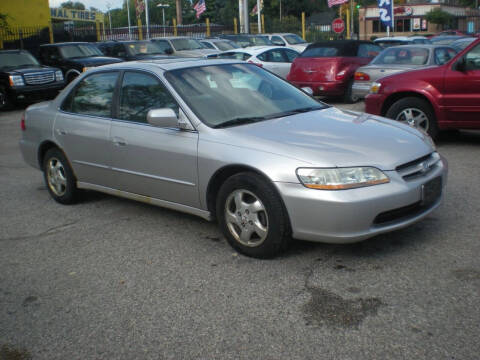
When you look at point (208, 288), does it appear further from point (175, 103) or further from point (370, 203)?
point (175, 103)

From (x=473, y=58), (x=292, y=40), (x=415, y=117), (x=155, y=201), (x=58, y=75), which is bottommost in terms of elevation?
(x=155, y=201)

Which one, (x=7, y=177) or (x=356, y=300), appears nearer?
(x=356, y=300)

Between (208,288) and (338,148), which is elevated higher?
(338,148)

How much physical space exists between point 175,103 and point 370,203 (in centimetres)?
194

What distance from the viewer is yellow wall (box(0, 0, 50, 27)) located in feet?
99.4

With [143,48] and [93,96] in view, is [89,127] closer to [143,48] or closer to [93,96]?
[93,96]

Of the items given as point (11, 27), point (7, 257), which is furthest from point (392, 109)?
point (11, 27)

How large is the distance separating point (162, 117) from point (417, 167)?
79.3 inches

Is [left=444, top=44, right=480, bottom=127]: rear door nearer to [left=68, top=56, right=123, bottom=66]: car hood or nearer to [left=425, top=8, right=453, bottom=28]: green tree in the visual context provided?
[left=68, top=56, right=123, bottom=66]: car hood

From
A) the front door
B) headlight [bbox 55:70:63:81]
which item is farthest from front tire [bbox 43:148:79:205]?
headlight [bbox 55:70:63:81]

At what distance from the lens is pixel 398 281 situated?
3.98m

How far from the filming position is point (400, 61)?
12633 mm

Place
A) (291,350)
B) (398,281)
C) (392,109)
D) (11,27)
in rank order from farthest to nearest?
(11,27), (392,109), (398,281), (291,350)

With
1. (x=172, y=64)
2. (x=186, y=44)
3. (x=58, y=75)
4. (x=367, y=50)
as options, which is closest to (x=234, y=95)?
(x=172, y=64)
